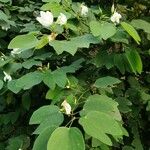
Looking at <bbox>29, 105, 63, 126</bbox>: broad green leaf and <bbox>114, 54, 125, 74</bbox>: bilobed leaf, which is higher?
<bbox>29, 105, 63, 126</bbox>: broad green leaf

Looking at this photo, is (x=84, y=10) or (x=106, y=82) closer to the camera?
(x=106, y=82)

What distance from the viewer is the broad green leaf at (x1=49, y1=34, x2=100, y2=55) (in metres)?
1.22

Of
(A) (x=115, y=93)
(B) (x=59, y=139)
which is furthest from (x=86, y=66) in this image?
(B) (x=59, y=139)

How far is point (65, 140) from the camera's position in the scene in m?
0.94

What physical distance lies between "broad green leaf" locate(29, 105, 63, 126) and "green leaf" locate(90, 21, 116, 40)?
31 cm

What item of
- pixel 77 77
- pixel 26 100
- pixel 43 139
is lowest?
pixel 26 100

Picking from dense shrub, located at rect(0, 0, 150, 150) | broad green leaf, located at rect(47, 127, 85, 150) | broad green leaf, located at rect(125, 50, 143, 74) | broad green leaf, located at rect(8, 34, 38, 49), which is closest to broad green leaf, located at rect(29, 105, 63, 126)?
dense shrub, located at rect(0, 0, 150, 150)

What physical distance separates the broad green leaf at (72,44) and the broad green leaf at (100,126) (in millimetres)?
266

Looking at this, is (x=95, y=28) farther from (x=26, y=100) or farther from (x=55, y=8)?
(x=26, y=100)

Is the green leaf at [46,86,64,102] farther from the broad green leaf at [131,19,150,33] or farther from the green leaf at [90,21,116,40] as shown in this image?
the broad green leaf at [131,19,150,33]

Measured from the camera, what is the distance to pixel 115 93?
5.18 feet

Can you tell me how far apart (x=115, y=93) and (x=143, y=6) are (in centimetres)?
48

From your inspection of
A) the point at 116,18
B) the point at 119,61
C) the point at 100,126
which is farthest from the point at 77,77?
the point at 100,126

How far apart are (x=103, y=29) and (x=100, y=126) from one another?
0.44 m
